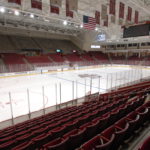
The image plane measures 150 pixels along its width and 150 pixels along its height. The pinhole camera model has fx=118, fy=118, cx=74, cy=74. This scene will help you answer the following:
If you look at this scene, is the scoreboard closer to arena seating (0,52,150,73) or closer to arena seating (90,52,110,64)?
arena seating (0,52,150,73)

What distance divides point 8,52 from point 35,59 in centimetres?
466

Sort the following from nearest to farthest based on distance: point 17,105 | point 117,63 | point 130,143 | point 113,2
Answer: point 130,143
point 17,105
point 113,2
point 117,63

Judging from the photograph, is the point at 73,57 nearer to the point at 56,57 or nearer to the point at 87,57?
the point at 87,57

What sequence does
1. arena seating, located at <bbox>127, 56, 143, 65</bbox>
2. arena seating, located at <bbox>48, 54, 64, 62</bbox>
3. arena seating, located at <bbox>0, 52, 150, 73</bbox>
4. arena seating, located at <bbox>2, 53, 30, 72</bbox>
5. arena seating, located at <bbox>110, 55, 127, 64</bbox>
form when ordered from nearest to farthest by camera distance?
1. arena seating, located at <bbox>2, 53, 30, 72</bbox>
2. arena seating, located at <bbox>0, 52, 150, 73</bbox>
3. arena seating, located at <bbox>48, 54, 64, 62</bbox>
4. arena seating, located at <bbox>127, 56, 143, 65</bbox>
5. arena seating, located at <bbox>110, 55, 127, 64</bbox>

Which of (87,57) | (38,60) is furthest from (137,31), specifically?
(38,60)

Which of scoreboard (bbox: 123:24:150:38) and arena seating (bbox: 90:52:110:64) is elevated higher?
scoreboard (bbox: 123:24:150:38)

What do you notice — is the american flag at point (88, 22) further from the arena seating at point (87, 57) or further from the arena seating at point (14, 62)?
the arena seating at point (87, 57)

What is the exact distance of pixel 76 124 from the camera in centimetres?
266

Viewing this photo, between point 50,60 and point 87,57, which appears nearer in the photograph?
point 50,60

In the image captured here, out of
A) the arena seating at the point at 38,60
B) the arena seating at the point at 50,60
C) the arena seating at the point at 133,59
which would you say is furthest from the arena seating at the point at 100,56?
the arena seating at the point at 38,60

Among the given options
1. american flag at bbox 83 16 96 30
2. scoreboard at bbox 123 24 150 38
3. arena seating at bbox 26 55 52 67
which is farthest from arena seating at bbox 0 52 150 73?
scoreboard at bbox 123 24 150 38

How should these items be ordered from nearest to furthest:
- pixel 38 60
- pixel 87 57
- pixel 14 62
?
pixel 14 62 → pixel 38 60 → pixel 87 57

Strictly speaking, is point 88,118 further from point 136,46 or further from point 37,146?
point 136,46

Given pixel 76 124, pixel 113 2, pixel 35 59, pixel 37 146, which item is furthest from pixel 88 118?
pixel 35 59
